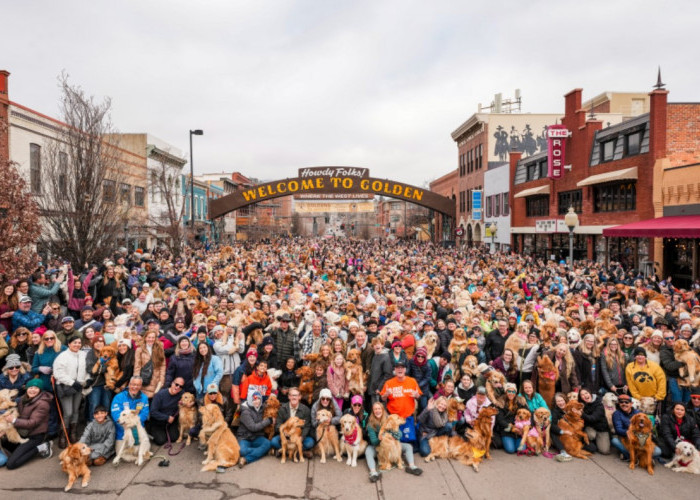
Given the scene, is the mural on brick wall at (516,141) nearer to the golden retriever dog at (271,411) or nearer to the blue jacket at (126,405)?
the golden retriever dog at (271,411)

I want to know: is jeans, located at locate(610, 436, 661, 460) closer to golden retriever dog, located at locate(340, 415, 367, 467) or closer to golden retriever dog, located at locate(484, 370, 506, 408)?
golden retriever dog, located at locate(484, 370, 506, 408)

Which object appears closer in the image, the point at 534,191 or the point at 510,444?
the point at 510,444

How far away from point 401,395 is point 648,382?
12.4 feet

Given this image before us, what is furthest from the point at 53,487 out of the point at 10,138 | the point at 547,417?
the point at 10,138

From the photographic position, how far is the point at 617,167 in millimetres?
20109

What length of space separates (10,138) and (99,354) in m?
14.7

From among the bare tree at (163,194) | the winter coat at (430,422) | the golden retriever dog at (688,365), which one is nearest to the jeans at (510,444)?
the winter coat at (430,422)

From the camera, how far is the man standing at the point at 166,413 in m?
6.64

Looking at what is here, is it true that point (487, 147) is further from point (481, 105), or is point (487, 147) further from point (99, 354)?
point (99, 354)

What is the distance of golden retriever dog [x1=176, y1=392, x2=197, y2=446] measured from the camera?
21.6 ft

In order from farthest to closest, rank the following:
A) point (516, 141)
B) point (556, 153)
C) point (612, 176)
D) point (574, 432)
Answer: point (516, 141) < point (556, 153) < point (612, 176) < point (574, 432)

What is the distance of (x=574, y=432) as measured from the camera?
644 cm

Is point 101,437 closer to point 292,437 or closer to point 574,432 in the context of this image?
point 292,437

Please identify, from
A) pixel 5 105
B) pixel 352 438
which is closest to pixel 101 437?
pixel 352 438
